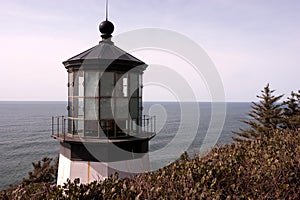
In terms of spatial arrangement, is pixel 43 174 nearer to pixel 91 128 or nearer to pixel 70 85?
pixel 70 85

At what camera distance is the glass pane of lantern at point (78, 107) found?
7156mm

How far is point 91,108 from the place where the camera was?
703 centimetres

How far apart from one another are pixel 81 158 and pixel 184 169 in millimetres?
4060

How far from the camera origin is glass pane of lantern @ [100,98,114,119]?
6969 millimetres

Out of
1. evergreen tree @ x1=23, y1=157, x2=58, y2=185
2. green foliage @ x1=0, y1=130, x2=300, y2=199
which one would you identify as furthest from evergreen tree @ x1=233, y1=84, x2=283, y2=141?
green foliage @ x1=0, y1=130, x2=300, y2=199

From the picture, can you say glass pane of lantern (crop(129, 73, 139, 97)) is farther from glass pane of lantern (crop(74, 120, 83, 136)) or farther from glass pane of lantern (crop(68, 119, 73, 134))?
glass pane of lantern (crop(68, 119, 73, 134))

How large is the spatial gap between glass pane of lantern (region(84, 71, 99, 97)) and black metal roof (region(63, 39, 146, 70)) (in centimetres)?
26

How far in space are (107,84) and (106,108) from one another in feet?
2.07

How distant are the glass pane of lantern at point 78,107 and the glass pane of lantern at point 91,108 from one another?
0.52ft

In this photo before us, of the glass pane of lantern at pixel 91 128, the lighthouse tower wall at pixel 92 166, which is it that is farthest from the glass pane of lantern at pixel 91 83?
the lighthouse tower wall at pixel 92 166

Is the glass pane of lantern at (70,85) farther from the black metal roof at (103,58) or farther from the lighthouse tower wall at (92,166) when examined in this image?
the lighthouse tower wall at (92,166)

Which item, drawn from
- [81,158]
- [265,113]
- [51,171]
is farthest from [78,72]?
[265,113]

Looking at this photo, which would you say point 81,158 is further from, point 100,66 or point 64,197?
point 64,197

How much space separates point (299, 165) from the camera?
3.54 metres
